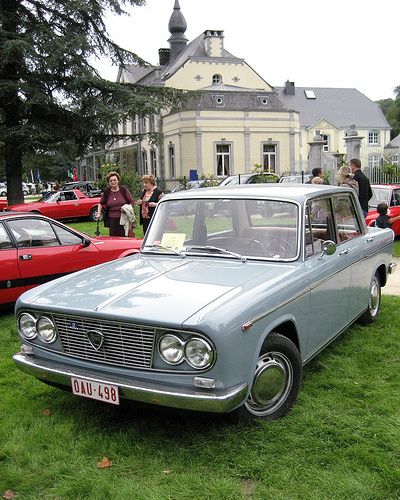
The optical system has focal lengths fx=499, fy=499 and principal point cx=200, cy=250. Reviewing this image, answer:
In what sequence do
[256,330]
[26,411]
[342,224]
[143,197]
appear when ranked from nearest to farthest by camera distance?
[256,330] → [26,411] → [342,224] → [143,197]

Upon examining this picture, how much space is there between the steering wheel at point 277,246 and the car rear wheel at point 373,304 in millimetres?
2031

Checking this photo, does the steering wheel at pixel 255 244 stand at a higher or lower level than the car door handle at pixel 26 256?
higher

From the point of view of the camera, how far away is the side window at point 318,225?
14.3ft

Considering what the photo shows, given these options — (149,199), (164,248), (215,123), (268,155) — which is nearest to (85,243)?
(149,199)

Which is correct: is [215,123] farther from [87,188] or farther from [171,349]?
[171,349]

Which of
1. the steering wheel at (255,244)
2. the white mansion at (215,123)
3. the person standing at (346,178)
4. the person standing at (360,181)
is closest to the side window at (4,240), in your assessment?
the steering wheel at (255,244)

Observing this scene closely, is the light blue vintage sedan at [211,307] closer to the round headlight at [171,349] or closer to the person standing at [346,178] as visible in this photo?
the round headlight at [171,349]

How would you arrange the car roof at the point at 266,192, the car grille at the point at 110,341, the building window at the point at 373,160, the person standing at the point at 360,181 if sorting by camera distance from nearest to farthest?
the car grille at the point at 110,341, the car roof at the point at 266,192, the person standing at the point at 360,181, the building window at the point at 373,160

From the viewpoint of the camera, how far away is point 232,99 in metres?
35.5

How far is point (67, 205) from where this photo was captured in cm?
1988

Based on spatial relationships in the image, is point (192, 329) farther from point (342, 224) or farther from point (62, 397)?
point (342, 224)

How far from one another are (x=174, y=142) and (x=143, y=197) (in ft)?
92.7

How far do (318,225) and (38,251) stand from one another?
12.8 ft

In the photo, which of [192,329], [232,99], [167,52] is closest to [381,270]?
[192,329]
